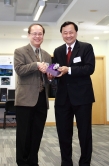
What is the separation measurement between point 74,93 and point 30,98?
48 centimetres

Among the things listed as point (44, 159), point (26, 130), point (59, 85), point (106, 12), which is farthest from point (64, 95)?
point (106, 12)

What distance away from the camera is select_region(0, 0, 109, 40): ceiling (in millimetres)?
6191

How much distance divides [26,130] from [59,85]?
2.06ft

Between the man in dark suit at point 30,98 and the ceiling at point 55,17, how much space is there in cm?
288

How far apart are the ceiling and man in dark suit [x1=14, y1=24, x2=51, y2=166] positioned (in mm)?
2877

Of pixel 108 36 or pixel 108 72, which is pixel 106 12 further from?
pixel 108 72

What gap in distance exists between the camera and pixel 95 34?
334 inches

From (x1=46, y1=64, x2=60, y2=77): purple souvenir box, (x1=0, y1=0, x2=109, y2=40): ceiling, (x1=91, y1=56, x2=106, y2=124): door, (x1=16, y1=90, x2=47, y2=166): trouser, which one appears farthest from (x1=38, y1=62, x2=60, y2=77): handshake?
(x1=91, y1=56, x2=106, y2=124): door

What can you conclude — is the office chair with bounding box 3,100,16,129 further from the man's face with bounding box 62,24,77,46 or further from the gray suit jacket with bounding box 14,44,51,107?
the man's face with bounding box 62,24,77,46

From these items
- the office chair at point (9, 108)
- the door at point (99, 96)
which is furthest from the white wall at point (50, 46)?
the office chair at point (9, 108)

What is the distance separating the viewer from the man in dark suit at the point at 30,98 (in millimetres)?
3037

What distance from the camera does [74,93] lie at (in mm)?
3104

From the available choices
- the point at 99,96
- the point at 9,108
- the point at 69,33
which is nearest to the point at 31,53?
the point at 69,33

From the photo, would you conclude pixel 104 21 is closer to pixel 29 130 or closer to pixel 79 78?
pixel 79 78
